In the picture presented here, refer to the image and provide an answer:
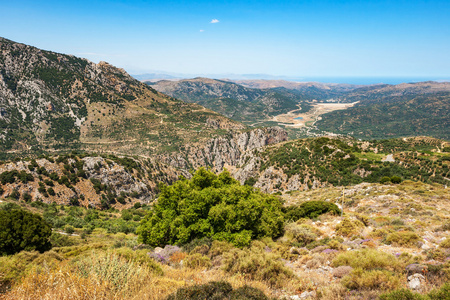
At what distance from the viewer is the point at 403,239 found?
11.0 meters

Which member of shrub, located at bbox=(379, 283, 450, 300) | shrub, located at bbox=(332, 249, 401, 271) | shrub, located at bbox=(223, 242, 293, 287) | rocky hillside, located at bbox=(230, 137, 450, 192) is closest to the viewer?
shrub, located at bbox=(379, 283, 450, 300)

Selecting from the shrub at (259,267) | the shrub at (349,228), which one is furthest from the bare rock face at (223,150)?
the shrub at (259,267)

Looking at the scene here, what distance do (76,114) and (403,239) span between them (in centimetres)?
13708

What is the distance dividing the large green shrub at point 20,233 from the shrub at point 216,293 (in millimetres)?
14135

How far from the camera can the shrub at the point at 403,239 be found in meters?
10.7

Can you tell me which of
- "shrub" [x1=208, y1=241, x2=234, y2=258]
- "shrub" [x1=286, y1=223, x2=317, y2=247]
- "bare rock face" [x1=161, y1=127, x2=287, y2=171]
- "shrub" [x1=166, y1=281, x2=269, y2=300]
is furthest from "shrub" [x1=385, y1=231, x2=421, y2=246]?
"bare rock face" [x1=161, y1=127, x2=287, y2=171]

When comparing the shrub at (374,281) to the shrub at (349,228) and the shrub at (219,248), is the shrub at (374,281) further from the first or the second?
the shrub at (349,228)

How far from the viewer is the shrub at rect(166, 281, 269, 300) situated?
6.14 metres

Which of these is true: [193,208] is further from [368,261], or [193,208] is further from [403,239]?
[403,239]

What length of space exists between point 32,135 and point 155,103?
64.5 m

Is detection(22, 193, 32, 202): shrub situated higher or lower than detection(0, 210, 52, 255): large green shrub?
lower

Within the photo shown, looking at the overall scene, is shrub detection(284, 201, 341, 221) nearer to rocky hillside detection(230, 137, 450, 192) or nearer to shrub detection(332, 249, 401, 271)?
shrub detection(332, 249, 401, 271)

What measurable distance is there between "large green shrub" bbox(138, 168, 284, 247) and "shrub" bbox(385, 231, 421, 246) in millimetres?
6233

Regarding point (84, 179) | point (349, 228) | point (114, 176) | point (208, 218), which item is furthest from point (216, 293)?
point (114, 176)
